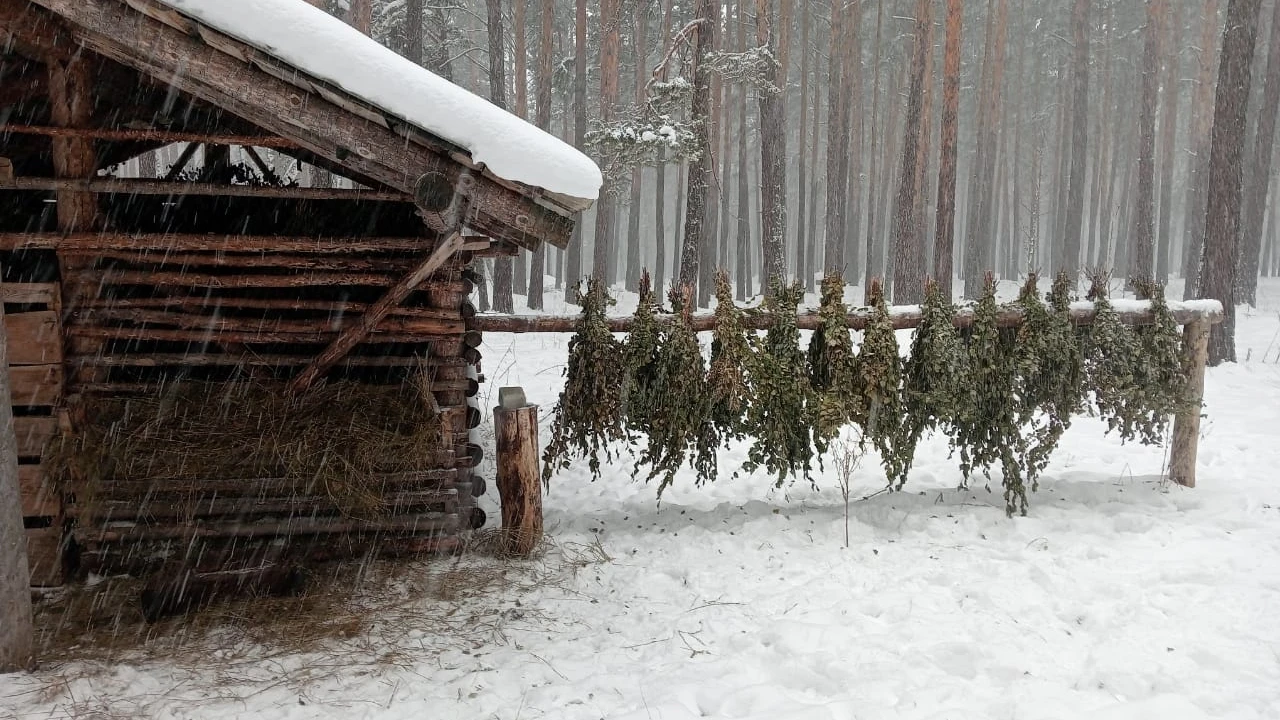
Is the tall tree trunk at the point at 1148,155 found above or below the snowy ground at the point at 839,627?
above

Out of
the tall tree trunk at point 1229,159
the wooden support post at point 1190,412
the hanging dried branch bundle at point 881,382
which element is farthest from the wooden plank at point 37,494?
the tall tree trunk at point 1229,159

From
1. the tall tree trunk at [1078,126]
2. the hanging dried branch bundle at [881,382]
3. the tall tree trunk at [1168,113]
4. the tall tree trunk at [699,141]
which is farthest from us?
the tall tree trunk at [1168,113]

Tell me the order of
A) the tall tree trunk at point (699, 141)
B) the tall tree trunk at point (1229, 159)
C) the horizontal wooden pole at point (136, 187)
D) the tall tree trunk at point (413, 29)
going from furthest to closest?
the tall tree trunk at point (413, 29) < the tall tree trunk at point (699, 141) < the tall tree trunk at point (1229, 159) < the horizontal wooden pole at point (136, 187)

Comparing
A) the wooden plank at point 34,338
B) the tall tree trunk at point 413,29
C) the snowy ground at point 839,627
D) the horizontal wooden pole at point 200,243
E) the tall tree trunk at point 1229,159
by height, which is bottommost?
the snowy ground at point 839,627

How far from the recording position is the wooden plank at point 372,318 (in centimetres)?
483

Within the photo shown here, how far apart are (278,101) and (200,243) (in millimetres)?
1362

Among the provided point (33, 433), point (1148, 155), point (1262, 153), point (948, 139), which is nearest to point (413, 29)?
point (948, 139)

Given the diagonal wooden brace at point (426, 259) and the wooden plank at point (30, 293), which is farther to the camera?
the wooden plank at point (30, 293)

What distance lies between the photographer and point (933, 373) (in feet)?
19.7

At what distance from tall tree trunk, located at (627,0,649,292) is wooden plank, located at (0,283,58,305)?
13.6 meters

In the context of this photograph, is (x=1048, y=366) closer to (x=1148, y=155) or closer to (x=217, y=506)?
(x=217, y=506)

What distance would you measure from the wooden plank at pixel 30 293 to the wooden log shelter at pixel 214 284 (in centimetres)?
1

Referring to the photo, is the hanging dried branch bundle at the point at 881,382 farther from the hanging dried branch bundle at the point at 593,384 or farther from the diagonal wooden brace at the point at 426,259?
the diagonal wooden brace at the point at 426,259

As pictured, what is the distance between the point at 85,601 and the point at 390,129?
3.58 m
